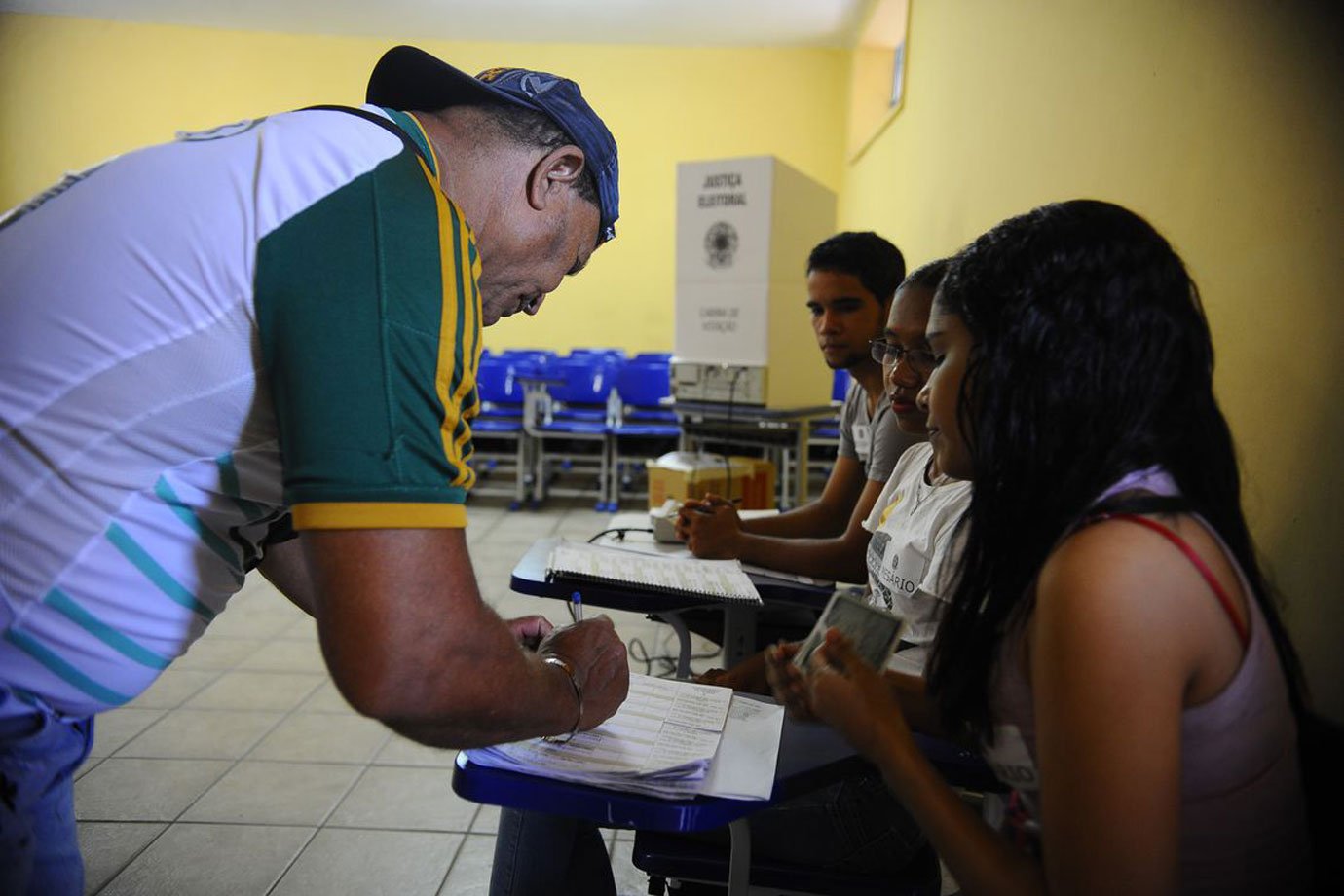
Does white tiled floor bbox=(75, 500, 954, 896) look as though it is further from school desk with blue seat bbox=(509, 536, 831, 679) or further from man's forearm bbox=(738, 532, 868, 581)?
man's forearm bbox=(738, 532, 868, 581)

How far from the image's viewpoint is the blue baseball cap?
870 millimetres

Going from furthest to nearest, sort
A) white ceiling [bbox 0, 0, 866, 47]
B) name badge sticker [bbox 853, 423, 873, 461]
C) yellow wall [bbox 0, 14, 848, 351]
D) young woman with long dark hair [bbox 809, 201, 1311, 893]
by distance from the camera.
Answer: yellow wall [bbox 0, 14, 848, 351], white ceiling [bbox 0, 0, 866, 47], name badge sticker [bbox 853, 423, 873, 461], young woman with long dark hair [bbox 809, 201, 1311, 893]

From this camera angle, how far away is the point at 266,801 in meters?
2.21

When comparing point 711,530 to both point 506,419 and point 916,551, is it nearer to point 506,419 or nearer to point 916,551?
point 916,551

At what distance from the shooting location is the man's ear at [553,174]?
2.97 ft

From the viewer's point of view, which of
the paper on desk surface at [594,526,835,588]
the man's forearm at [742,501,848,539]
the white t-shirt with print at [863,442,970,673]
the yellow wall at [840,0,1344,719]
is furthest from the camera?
the man's forearm at [742,501,848,539]

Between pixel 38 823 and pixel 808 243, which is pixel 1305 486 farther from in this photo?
pixel 808 243

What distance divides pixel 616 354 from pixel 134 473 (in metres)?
7.40

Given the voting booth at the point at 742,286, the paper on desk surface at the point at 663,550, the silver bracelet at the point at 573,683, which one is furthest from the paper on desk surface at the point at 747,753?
the voting booth at the point at 742,286

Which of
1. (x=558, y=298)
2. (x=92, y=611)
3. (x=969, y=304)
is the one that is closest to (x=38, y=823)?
(x=92, y=611)

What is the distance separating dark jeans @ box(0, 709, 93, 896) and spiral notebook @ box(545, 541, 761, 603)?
2.93ft

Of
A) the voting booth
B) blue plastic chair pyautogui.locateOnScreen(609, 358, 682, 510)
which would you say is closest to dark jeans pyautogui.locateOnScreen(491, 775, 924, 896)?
the voting booth

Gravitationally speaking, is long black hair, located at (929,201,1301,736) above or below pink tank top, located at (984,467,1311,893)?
above

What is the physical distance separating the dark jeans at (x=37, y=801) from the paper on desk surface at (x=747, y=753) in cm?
56
